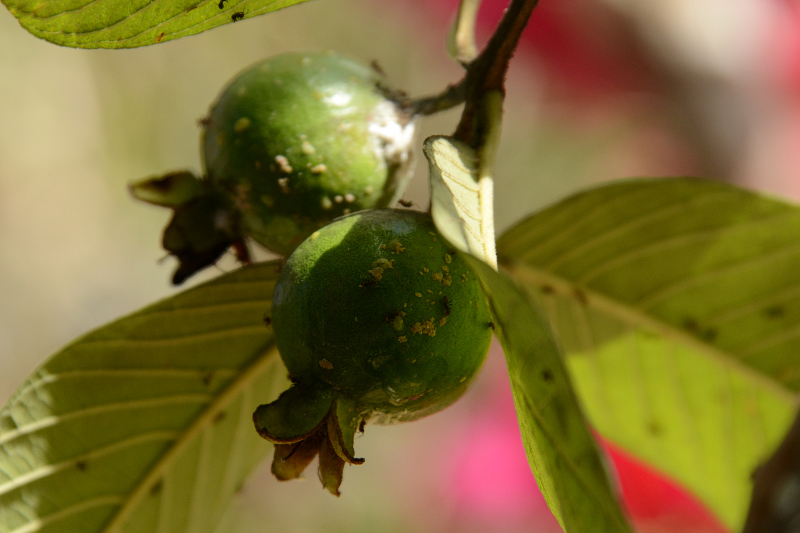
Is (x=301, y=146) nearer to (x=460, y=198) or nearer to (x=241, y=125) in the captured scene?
(x=241, y=125)

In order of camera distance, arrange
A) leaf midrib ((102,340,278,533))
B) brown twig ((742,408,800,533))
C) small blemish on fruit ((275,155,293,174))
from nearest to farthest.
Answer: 1. brown twig ((742,408,800,533))
2. small blemish on fruit ((275,155,293,174))
3. leaf midrib ((102,340,278,533))

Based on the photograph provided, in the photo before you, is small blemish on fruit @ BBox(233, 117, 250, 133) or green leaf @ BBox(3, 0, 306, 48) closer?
green leaf @ BBox(3, 0, 306, 48)

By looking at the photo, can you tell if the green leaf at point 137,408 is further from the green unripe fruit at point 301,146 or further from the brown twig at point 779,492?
the brown twig at point 779,492

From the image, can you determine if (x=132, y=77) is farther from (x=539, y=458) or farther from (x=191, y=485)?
(x=539, y=458)

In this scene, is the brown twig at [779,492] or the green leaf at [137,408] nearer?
the brown twig at [779,492]

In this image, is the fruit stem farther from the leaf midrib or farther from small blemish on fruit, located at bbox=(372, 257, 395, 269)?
the leaf midrib

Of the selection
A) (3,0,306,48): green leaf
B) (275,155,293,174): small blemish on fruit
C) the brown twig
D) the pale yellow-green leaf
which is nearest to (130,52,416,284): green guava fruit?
(275,155,293,174): small blemish on fruit

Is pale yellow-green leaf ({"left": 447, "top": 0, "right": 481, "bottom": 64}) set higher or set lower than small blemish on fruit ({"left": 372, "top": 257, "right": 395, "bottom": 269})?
higher

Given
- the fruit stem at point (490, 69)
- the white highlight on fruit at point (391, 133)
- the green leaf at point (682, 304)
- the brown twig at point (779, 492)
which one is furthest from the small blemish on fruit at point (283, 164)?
the brown twig at point (779, 492)
